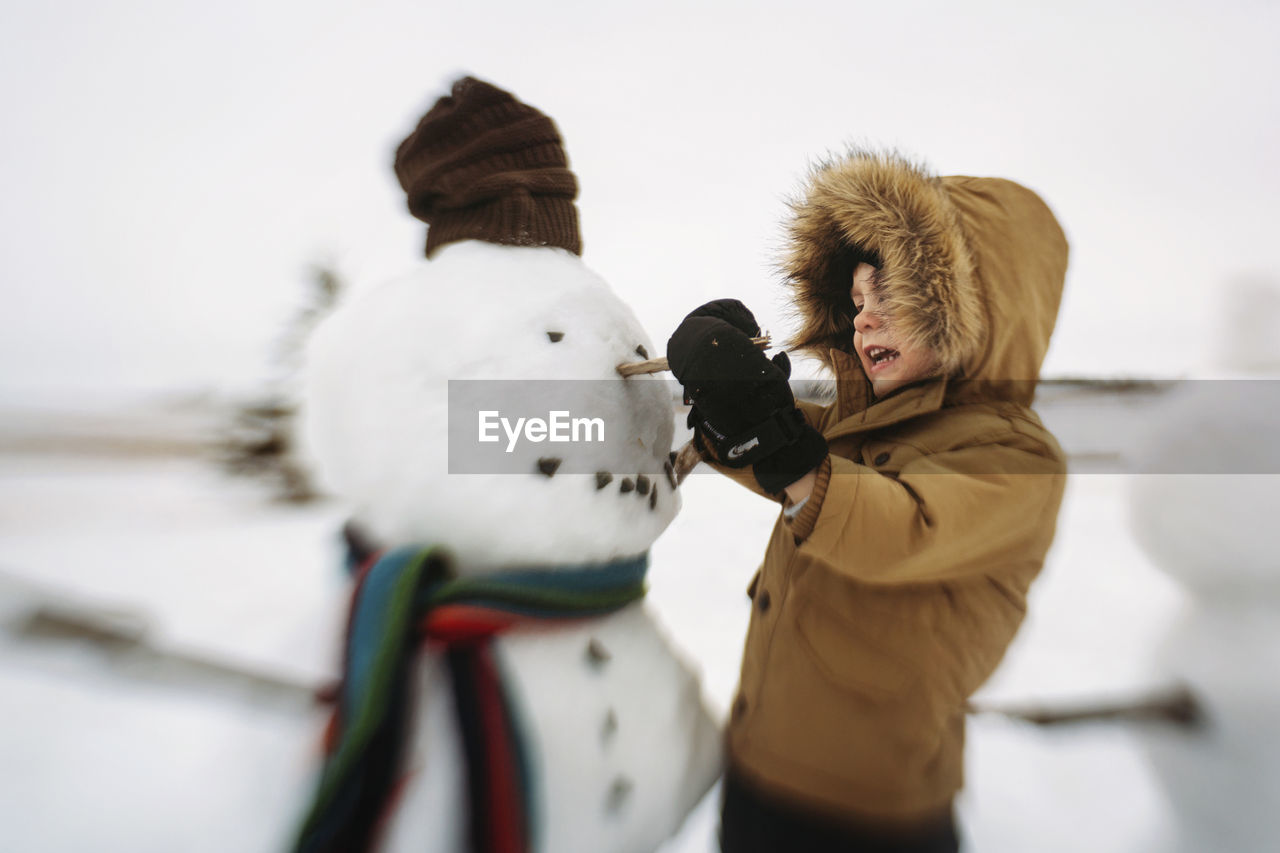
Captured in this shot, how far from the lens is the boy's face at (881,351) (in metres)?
0.52

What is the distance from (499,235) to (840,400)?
0.39m

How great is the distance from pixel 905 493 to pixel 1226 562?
2.17ft

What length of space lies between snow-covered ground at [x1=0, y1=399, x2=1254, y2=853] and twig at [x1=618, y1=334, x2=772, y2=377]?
28cm

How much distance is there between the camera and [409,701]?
0.34 m

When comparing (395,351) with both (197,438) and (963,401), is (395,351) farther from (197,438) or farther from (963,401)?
(963,401)

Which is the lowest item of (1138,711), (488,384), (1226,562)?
(1138,711)

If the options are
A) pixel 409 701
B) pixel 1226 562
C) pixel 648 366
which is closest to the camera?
pixel 409 701

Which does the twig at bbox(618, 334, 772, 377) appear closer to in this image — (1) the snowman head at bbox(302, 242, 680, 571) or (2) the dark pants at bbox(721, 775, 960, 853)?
(1) the snowman head at bbox(302, 242, 680, 571)

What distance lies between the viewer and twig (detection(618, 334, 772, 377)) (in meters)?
0.44

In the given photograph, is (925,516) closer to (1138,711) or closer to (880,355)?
(880,355)

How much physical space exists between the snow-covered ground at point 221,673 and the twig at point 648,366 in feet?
0.93

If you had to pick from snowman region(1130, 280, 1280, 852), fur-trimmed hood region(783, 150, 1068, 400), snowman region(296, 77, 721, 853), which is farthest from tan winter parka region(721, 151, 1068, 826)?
snowman region(1130, 280, 1280, 852)

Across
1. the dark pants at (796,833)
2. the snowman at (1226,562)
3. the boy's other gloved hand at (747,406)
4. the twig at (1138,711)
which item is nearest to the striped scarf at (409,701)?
the boy's other gloved hand at (747,406)

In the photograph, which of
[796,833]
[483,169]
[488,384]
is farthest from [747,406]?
[796,833]
